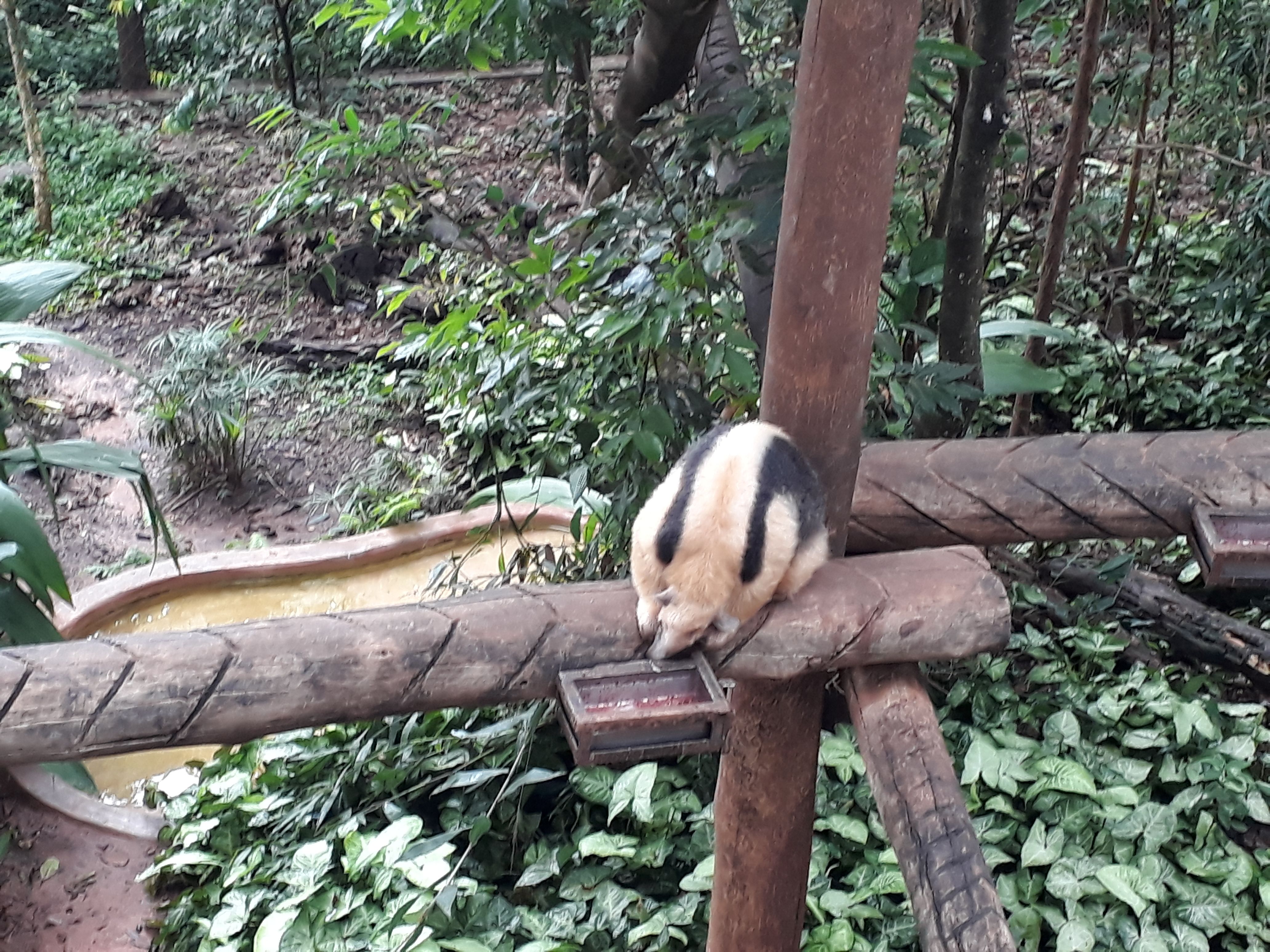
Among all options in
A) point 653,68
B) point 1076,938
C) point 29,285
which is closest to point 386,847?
point 1076,938

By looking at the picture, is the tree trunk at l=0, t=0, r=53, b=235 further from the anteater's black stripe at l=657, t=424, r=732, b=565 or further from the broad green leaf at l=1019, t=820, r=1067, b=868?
the broad green leaf at l=1019, t=820, r=1067, b=868

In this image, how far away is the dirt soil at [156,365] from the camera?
3662 mm

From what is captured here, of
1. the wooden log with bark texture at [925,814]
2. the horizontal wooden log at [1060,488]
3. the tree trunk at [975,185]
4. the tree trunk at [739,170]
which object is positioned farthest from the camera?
the tree trunk at [975,185]

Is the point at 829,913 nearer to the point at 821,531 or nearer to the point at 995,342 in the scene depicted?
the point at 821,531

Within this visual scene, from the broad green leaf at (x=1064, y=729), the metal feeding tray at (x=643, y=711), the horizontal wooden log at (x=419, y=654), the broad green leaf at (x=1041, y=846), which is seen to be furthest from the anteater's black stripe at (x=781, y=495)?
the broad green leaf at (x=1064, y=729)

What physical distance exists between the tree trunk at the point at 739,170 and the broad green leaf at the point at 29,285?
227 centimetres

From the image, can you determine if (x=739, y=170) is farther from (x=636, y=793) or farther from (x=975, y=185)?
(x=636, y=793)

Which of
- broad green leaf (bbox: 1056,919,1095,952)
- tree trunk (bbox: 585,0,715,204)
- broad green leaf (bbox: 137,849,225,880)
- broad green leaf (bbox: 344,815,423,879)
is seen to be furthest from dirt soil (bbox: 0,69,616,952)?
broad green leaf (bbox: 1056,919,1095,952)

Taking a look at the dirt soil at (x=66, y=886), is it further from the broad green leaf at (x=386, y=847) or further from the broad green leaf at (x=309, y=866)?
the broad green leaf at (x=386, y=847)

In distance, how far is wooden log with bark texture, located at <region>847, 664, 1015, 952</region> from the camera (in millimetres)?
1841

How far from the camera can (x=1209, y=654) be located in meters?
3.91

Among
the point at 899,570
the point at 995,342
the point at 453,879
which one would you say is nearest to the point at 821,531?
the point at 899,570

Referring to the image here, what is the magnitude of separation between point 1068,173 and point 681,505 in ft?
7.45

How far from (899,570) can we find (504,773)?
190 centimetres
